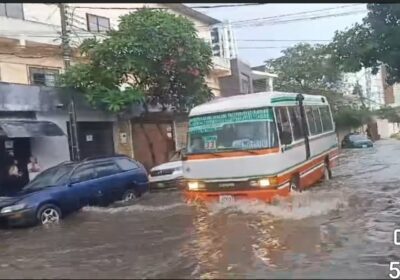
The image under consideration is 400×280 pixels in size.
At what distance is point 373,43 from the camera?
48.2ft

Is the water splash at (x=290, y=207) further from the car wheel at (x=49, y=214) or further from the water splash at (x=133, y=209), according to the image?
the car wheel at (x=49, y=214)

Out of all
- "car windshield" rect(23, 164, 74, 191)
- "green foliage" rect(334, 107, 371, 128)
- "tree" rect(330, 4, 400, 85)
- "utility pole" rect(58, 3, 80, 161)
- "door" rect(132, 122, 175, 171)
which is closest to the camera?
"car windshield" rect(23, 164, 74, 191)

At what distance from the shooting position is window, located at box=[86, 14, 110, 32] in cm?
2494

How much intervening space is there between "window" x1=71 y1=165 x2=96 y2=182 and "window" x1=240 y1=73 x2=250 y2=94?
71.8ft

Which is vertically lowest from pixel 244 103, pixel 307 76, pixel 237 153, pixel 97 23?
pixel 237 153

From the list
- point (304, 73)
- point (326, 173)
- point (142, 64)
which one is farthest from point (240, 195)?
point (304, 73)

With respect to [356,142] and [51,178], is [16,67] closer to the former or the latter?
[51,178]

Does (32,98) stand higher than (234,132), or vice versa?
(32,98)

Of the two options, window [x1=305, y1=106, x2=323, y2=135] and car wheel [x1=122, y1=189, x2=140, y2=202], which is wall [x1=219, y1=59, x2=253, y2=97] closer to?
window [x1=305, y1=106, x2=323, y2=135]

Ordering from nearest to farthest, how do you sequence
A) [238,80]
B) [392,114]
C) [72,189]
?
[72,189]
[238,80]
[392,114]

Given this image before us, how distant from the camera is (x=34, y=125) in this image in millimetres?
17547

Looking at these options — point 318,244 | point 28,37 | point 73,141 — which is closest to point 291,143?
point 318,244

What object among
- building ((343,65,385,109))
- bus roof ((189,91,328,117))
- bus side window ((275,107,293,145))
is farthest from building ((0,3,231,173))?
building ((343,65,385,109))

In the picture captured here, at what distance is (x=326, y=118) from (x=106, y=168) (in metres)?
7.80
